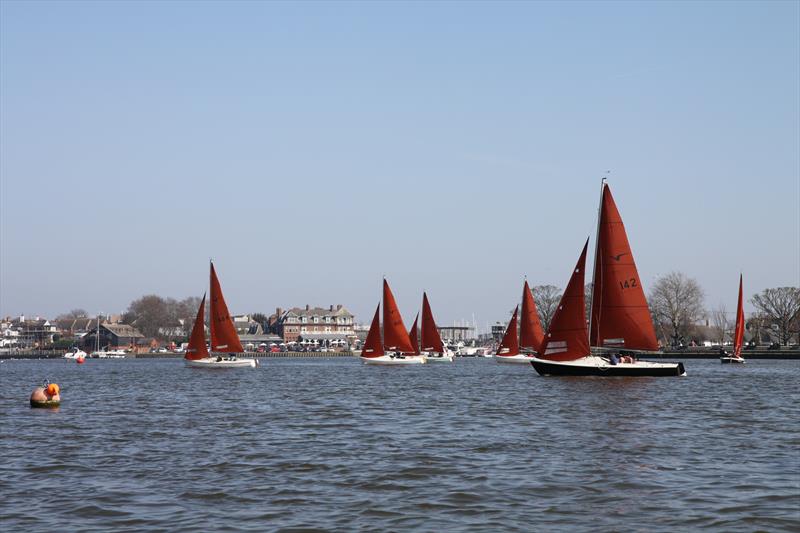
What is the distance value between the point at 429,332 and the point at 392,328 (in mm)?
19379

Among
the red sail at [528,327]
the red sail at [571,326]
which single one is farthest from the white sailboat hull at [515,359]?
the red sail at [571,326]

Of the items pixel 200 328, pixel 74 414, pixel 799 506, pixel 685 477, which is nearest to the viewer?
pixel 799 506

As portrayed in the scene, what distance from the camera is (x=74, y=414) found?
38562 millimetres

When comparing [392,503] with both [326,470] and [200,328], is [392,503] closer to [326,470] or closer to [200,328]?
[326,470]

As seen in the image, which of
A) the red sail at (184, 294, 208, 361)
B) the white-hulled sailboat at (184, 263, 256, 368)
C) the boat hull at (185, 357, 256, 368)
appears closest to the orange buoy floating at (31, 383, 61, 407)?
the white-hulled sailboat at (184, 263, 256, 368)

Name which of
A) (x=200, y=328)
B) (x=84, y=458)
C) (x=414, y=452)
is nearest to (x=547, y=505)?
(x=414, y=452)

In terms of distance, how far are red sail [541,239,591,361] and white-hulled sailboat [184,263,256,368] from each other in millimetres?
35552

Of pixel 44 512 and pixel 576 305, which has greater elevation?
pixel 576 305

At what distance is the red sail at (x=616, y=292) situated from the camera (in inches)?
2183

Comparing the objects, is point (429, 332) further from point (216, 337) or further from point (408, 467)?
point (408, 467)

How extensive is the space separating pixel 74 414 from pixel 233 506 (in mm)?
23425

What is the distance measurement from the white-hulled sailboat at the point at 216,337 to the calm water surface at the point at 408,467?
1709 inches

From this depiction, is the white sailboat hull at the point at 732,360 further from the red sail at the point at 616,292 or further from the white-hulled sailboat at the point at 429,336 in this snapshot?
the red sail at the point at 616,292

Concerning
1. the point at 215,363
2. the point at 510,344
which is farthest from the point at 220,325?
the point at 510,344
